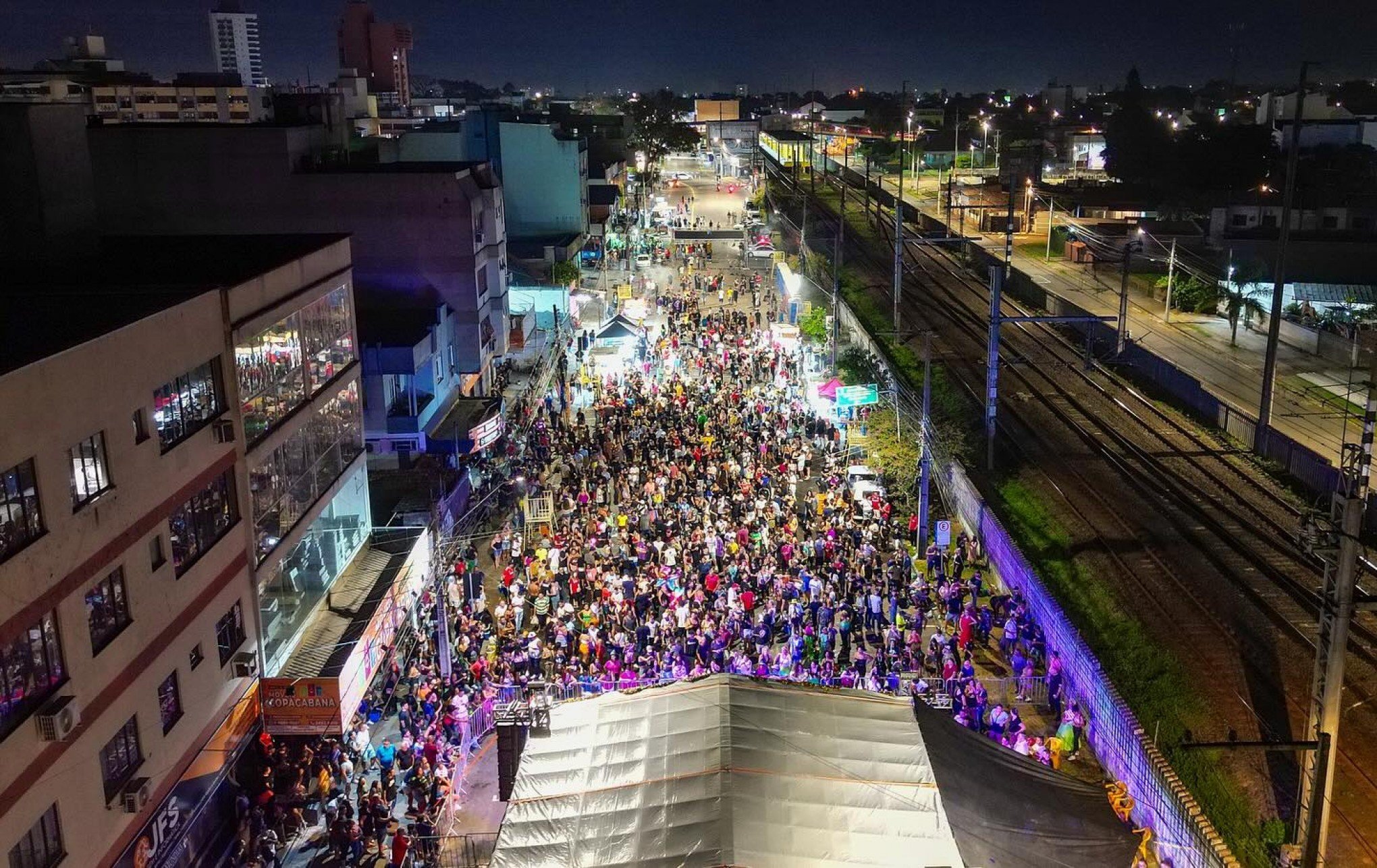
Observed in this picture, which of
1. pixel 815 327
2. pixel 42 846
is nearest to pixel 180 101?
pixel 815 327

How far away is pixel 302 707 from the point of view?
16.2 meters

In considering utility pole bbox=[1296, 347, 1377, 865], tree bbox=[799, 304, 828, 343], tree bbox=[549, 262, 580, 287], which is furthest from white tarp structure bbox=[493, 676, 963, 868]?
tree bbox=[549, 262, 580, 287]

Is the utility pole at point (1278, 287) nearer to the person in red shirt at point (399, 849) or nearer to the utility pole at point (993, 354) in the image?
the utility pole at point (993, 354)

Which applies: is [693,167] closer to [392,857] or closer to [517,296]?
[517,296]

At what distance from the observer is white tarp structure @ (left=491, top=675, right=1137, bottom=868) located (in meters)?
10.4

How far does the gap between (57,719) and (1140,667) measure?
51.8 feet

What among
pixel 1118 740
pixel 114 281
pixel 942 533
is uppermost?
pixel 114 281

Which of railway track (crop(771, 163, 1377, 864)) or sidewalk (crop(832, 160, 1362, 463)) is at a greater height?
sidewalk (crop(832, 160, 1362, 463))

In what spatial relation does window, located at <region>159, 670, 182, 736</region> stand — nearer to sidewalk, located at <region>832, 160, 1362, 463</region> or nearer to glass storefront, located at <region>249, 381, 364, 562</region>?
glass storefront, located at <region>249, 381, 364, 562</region>

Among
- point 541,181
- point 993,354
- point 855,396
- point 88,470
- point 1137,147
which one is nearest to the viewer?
point 88,470

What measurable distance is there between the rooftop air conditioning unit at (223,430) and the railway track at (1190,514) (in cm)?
1536

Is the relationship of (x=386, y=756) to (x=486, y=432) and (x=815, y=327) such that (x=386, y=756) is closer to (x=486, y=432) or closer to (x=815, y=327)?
(x=486, y=432)

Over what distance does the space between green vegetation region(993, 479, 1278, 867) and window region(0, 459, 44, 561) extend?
13.8 meters

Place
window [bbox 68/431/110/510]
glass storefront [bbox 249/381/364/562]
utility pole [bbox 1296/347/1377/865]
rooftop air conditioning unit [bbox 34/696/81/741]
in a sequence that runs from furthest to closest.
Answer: glass storefront [bbox 249/381/364/562]
window [bbox 68/431/110/510]
rooftop air conditioning unit [bbox 34/696/81/741]
utility pole [bbox 1296/347/1377/865]
